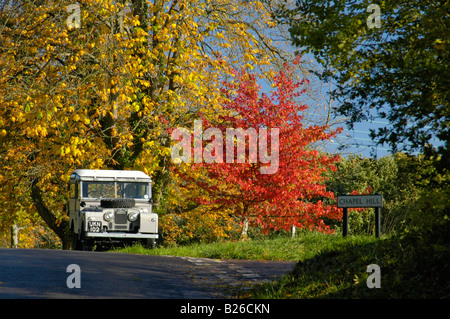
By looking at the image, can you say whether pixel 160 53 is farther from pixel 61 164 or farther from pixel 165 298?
pixel 165 298

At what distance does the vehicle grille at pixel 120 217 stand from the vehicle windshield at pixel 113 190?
82 centimetres

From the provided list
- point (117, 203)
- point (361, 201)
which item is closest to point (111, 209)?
point (117, 203)

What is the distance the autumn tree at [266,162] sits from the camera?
17.3 metres

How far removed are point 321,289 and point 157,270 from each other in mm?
3728

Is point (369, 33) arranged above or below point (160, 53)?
below

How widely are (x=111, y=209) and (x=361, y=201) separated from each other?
7513mm

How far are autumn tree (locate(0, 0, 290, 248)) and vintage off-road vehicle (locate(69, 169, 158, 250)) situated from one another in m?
1.09

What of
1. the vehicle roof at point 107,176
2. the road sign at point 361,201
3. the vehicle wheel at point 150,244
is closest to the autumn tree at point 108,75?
the vehicle roof at point 107,176

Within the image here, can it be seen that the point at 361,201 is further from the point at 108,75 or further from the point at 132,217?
the point at 108,75

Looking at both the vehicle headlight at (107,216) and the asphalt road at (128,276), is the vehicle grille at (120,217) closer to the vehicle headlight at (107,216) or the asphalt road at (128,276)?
Answer: the vehicle headlight at (107,216)

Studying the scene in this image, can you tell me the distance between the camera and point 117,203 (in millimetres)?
16500

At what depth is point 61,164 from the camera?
21.5 metres
